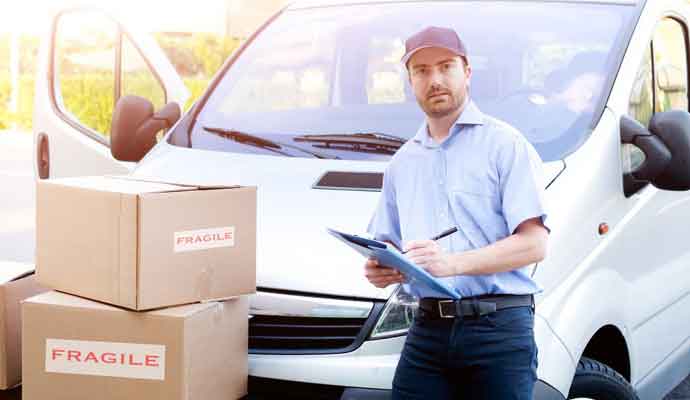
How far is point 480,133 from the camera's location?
117 inches

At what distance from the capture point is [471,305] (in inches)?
115

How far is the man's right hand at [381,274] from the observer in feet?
9.59

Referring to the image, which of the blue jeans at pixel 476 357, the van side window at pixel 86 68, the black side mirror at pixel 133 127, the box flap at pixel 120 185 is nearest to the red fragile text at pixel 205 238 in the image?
the box flap at pixel 120 185

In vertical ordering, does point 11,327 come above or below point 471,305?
below

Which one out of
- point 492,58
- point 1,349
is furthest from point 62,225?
point 492,58

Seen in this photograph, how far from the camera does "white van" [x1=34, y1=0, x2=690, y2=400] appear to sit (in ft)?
11.2

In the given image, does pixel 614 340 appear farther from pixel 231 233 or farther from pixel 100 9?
pixel 100 9

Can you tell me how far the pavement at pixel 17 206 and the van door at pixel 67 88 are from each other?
188cm

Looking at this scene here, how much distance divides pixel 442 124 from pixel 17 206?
29.2 ft

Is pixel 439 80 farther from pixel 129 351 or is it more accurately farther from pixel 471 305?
pixel 129 351

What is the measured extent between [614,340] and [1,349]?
201 centimetres

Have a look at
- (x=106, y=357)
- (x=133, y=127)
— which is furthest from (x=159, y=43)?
(x=106, y=357)

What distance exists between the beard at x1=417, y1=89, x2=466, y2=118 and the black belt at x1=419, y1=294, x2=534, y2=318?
0.46m

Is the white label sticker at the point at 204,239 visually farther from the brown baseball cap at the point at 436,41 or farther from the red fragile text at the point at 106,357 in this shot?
the brown baseball cap at the point at 436,41
